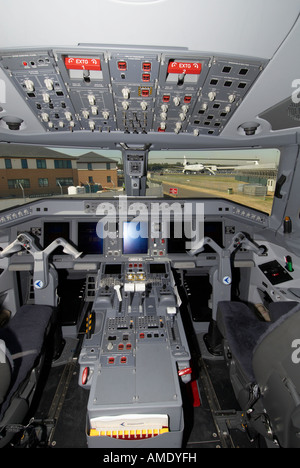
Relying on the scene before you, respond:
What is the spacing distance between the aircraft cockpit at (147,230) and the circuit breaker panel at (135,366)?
0.04ft

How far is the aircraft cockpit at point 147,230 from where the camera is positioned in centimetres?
129

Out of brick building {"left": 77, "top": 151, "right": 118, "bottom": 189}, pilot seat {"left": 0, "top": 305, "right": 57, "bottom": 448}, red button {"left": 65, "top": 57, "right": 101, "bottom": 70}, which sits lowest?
pilot seat {"left": 0, "top": 305, "right": 57, "bottom": 448}

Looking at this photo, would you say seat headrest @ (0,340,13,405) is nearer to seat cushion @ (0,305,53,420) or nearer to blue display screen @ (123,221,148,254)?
seat cushion @ (0,305,53,420)

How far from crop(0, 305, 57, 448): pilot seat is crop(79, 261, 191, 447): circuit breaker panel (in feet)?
1.33

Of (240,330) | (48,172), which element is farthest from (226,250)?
(48,172)

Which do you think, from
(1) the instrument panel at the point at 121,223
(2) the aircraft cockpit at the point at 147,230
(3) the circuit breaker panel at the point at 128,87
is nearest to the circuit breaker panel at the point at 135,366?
(2) the aircraft cockpit at the point at 147,230

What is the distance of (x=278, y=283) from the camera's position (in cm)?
270

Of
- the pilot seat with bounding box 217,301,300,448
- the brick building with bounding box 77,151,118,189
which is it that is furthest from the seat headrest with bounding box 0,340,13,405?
the brick building with bounding box 77,151,118,189

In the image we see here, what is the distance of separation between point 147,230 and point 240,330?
1.47 m

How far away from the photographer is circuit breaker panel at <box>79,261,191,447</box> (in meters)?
1.31

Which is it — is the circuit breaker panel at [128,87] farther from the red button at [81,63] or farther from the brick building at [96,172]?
the brick building at [96,172]

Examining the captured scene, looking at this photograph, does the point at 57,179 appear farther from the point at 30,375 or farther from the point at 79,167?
the point at 30,375

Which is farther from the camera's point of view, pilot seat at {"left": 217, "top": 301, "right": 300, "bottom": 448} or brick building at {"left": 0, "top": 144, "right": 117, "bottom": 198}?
brick building at {"left": 0, "top": 144, "right": 117, "bottom": 198}

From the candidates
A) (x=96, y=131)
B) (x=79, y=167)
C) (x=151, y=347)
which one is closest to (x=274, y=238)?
(x=151, y=347)
